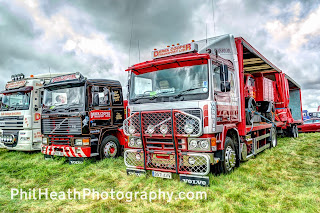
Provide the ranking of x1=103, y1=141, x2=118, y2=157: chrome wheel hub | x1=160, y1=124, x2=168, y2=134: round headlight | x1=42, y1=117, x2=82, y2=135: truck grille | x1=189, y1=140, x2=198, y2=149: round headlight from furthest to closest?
x1=103, y1=141, x2=118, y2=157: chrome wheel hub, x1=42, y1=117, x2=82, y2=135: truck grille, x1=160, y1=124, x2=168, y2=134: round headlight, x1=189, y1=140, x2=198, y2=149: round headlight

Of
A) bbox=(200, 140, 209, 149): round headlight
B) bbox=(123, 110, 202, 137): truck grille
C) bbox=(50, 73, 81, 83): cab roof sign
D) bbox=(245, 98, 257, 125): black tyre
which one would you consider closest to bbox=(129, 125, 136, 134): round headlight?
bbox=(123, 110, 202, 137): truck grille

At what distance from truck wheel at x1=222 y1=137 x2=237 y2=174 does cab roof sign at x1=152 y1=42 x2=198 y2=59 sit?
2.31m

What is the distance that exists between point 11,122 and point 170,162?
25.0 ft

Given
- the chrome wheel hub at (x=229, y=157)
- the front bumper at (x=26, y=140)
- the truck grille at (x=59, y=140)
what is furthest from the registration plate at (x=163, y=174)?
the front bumper at (x=26, y=140)

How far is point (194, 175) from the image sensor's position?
16.8ft

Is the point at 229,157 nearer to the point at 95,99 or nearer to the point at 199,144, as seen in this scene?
the point at 199,144

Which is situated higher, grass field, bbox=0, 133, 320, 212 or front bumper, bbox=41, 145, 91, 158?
front bumper, bbox=41, 145, 91, 158

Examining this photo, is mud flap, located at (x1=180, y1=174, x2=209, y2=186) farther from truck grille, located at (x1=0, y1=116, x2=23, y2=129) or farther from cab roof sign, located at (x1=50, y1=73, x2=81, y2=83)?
truck grille, located at (x1=0, y1=116, x2=23, y2=129)

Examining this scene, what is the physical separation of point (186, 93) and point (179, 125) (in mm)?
732

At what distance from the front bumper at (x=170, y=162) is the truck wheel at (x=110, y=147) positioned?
7.96 feet

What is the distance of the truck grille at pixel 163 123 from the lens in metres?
5.02

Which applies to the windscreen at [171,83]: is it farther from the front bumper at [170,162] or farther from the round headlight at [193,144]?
the front bumper at [170,162]

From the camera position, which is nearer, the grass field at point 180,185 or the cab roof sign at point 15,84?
the grass field at point 180,185

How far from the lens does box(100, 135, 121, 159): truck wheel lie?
321 inches
